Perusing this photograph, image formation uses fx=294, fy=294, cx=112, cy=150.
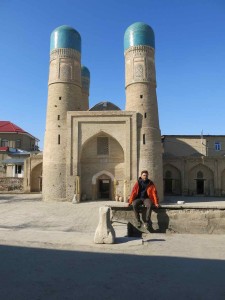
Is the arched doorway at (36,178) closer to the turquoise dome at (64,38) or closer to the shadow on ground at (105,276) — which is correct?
the turquoise dome at (64,38)

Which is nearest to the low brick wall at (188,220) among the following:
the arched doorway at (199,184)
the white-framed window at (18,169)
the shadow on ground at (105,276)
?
the shadow on ground at (105,276)

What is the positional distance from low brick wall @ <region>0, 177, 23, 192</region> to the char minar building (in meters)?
8.68

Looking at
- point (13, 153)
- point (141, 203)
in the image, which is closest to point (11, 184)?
point (13, 153)

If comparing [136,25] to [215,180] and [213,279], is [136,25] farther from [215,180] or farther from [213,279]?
[213,279]

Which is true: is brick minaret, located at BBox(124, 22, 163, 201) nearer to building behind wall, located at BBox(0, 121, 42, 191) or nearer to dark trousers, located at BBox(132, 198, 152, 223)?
building behind wall, located at BBox(0, 121, 42, 191)

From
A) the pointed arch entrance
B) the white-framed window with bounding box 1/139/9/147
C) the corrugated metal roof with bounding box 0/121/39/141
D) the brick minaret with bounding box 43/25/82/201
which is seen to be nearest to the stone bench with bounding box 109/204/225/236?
the brick minaret with bounding box 43/25/82/201

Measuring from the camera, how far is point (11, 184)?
31.4 meters

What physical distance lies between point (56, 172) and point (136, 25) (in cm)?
1422

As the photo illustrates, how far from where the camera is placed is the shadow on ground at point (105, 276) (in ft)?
11.7

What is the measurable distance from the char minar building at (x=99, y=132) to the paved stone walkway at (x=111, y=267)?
1664cm

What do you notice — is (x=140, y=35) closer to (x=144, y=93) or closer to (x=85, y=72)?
(x=144, y=93)

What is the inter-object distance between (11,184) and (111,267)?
1140 inches

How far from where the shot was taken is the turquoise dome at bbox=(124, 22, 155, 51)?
25.1 meters

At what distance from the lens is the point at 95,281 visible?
13.0 ft
